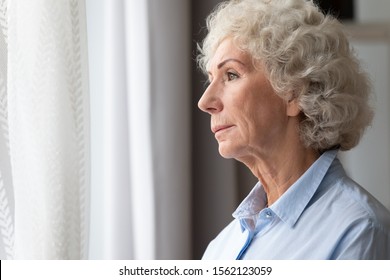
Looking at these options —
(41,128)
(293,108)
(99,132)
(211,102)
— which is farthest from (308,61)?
(99,132)

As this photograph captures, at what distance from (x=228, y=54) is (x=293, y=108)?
0.55 ft

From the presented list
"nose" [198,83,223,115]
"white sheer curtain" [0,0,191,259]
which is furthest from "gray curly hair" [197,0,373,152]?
"white sheer curtain" [0,0,191,259]

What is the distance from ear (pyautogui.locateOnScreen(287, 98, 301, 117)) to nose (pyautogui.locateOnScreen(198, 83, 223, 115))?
13cm

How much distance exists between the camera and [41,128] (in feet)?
3.96

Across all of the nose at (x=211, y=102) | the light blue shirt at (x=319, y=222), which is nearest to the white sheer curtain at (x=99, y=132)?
the nose at (x=211, y=102)

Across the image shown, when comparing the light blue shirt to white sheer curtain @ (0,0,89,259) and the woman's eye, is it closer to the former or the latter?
the woman's eye

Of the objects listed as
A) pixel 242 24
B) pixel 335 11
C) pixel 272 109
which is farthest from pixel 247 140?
pixel 335 11

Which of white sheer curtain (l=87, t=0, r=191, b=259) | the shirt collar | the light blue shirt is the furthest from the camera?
Result: white sheer curtain (l=87, t=0, r=191, b=259)

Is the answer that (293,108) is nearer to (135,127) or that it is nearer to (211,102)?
(211,102)

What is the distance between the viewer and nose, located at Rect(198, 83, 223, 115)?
1.33 metres

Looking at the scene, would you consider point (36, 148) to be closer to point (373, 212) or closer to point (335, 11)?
point (373, 212)

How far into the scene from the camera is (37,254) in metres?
1.19

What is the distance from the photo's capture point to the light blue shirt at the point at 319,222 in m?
1.15

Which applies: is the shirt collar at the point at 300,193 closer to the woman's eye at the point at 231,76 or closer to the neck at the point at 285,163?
the neck at the point at 285,163
